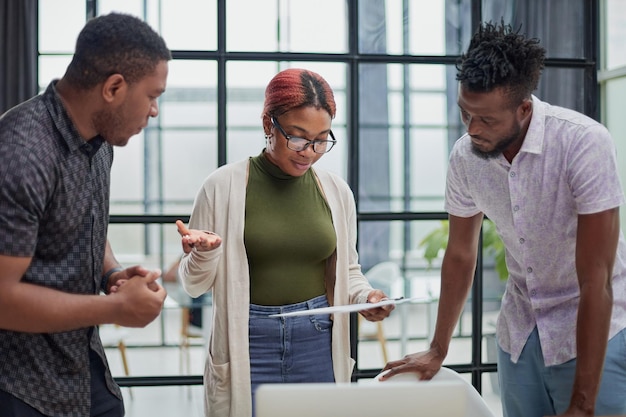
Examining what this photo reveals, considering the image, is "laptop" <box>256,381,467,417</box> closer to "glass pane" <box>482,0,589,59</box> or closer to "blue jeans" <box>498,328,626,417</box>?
"blue jeans" <box>498,328,626,417</box>

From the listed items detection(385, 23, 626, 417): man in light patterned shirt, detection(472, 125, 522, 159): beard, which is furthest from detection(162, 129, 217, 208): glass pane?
detection(472, 125, 522, 159): beard

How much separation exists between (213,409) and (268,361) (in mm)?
212

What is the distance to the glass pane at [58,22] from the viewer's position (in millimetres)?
2648

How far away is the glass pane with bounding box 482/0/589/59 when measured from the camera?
2.84 m

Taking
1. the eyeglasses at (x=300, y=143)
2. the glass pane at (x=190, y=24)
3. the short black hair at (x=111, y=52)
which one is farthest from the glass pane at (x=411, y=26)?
the short black hair at (x=111, y=52)

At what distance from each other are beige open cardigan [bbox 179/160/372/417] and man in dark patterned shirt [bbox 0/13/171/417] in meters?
0.42

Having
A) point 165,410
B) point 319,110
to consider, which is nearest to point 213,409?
point 165,410

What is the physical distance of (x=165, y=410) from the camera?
9.19ft

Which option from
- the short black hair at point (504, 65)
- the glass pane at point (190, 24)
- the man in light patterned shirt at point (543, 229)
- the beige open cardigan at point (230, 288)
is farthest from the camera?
the glass pane at point (190, 24)

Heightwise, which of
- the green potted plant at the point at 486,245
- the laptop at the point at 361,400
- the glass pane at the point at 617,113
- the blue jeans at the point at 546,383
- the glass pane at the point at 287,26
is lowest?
the blue jeans at the point at 546,383

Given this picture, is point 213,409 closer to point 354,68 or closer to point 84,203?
point 84,203

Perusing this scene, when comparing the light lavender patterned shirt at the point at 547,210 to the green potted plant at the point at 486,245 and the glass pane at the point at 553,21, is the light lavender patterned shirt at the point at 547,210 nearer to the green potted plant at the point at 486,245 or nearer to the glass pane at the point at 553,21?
the green potted plant at the point at 486,245

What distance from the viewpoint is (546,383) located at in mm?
1999

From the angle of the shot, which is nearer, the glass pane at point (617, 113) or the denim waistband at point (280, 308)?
the denim waistband at point (280, 308)
